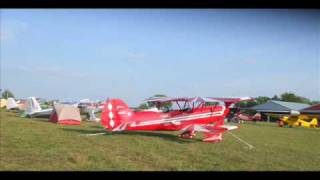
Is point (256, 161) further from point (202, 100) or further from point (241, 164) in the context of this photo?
point (202, 100)

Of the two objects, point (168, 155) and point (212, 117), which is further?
point (212, 117)

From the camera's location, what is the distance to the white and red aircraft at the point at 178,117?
9.91 m

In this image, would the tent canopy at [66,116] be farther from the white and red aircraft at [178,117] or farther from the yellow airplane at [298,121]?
the yellow airplane at [298,121]

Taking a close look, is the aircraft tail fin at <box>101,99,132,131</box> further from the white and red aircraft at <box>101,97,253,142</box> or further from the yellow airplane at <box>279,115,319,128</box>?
the yellow airplane at <box>279,115,319,128</box>

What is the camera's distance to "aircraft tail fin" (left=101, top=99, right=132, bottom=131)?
9.88 m

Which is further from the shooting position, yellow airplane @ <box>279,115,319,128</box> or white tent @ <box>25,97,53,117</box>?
yellow airplane @ <box>279,115,319,128</box>
